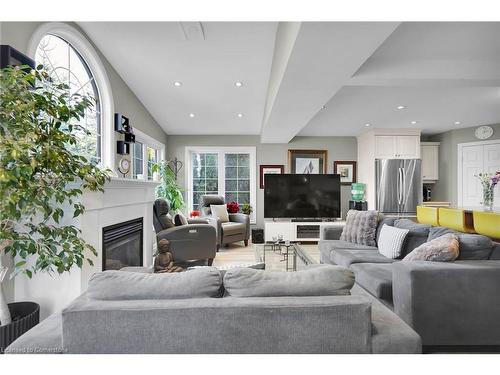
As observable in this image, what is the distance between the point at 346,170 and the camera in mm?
6188

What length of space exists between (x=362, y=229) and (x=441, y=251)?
139 cm

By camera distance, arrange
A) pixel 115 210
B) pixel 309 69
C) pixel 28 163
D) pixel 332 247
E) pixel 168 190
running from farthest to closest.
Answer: pixel 168 190
pixel 332 247
pixel 115 210
pixel 309 69
pixel 28 163

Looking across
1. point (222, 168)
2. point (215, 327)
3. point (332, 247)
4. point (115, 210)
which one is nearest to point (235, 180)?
point (222, 168)

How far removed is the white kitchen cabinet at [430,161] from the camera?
19.7 ft

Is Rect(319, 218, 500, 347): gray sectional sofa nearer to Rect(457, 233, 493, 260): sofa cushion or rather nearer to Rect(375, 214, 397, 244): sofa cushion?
Rect(457, 233, 493, 260): sofa cushion

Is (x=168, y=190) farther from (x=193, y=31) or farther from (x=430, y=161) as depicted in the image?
(x=430, y=161)

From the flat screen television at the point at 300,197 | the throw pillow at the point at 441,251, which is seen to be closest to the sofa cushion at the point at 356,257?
the throw pillow at the point at 441,251

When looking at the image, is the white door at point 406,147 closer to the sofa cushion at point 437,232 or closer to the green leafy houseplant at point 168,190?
the sofa cushion at point 437,232

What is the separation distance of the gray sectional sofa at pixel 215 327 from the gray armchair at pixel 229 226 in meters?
3.77

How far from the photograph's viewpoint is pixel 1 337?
4.80 feet

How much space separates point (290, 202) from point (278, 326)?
4.56 metres

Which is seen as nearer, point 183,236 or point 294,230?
point 183,236

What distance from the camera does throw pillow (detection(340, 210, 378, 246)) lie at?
3.38 m
